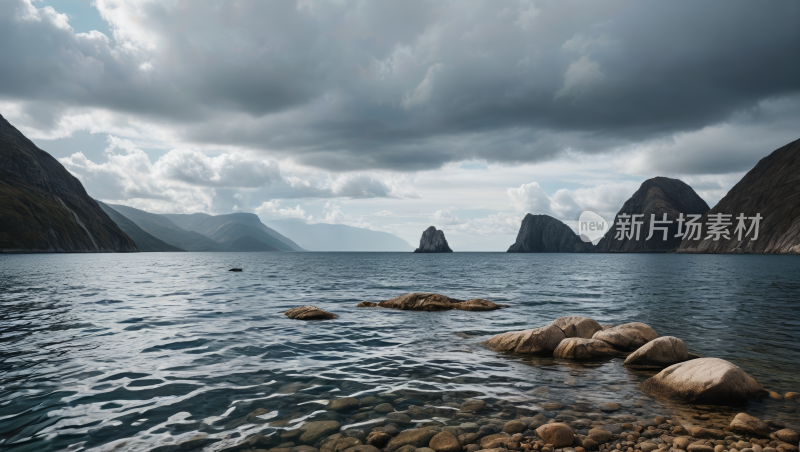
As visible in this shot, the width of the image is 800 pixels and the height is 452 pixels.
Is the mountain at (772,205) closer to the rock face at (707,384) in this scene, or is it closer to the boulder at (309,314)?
the rock face at (707,384)

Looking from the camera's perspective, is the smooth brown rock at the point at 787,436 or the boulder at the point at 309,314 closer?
the smooth brown rock at the point at 787,436

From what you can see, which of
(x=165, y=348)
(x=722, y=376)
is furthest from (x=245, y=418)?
(x=722, y=376)

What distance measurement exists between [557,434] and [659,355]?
8233mm

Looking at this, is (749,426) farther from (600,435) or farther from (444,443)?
(444,443)

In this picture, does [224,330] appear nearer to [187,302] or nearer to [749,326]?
[187,302]

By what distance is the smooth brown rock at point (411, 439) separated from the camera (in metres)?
7.69

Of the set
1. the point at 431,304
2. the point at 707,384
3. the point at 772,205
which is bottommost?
the point at 431,304

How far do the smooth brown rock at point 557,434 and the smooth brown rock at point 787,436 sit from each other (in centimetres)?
403

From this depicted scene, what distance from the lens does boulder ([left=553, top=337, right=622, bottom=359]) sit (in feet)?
49.2

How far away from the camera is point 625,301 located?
33.4 meters

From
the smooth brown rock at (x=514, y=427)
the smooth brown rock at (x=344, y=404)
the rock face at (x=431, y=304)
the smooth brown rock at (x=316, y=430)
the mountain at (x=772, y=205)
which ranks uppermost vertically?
the mountain at (x=772, y=205)

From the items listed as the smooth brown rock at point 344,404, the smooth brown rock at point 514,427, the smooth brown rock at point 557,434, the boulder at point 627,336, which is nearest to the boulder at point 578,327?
the boulder at point 627,336

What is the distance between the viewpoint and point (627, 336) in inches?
645

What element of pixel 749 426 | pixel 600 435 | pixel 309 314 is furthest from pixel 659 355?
pixel 309 314
